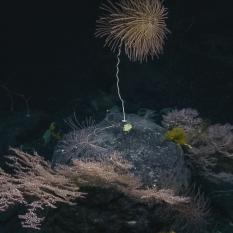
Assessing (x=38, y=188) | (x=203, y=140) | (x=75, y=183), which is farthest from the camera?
(x=203, y=140)

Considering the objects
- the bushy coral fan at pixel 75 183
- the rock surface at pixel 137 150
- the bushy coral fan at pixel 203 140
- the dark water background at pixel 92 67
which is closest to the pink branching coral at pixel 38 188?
the bushy coral fan at pixel 75 183

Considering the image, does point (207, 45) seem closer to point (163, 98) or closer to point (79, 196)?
point (163, 98)

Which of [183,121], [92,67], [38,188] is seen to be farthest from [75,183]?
[92,67]

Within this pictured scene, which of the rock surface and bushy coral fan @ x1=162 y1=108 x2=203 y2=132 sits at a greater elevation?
bushy coral fan @ x1=162 y1=108 x2=203 y2=132

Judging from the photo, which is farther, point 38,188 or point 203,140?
point 203,140

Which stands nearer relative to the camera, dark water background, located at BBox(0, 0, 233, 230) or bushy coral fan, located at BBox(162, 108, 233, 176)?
bushy coral fan, located at BBox(162, 108, 233, 176)

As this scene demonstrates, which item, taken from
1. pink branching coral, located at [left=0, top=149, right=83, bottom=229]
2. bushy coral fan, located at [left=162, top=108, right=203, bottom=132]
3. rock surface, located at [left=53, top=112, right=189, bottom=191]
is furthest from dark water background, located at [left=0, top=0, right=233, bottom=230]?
pink branching coral, located at [left=0, top=149, right=83, bottom=229]

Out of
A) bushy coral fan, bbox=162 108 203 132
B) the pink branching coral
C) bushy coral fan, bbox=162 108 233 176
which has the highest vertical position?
bushy coral fan, bbox=162 108 203 132

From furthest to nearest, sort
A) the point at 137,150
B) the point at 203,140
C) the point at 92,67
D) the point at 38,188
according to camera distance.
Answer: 1. the point at 92,67
2. the point at 203,140
3. the point at 137,150
4. the point at 38,188

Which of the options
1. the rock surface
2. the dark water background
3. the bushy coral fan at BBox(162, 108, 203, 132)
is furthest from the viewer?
the dark water background

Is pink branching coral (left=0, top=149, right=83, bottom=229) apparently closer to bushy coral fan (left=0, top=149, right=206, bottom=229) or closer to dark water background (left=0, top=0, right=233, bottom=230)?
bushy coral fan (left=0, top=149, right=206, bottom=229)

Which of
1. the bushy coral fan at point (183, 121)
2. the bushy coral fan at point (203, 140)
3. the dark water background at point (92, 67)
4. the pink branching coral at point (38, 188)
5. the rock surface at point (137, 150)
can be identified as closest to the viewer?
the pink branching coral at point (38, 188)

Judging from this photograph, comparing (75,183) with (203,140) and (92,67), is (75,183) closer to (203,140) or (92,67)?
(203,140)

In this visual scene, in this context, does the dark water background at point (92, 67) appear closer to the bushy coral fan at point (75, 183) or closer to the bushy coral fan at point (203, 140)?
the bushy coral fan at point (203, 140)
